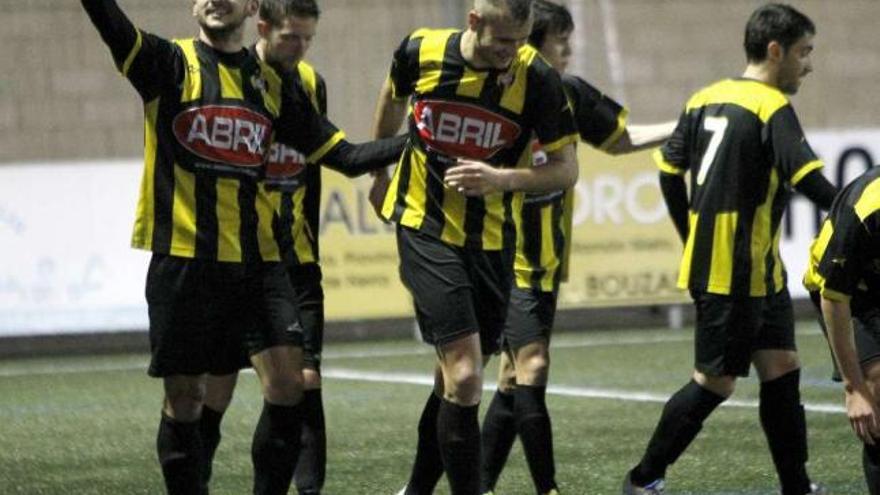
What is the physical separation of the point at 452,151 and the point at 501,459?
1515 millimetres

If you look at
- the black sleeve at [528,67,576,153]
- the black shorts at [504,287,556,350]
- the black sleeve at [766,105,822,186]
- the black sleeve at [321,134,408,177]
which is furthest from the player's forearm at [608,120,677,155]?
the black sleeve at [321,134,408,177]

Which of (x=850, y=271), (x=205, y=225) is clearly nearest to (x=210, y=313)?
(x=205, y=225)

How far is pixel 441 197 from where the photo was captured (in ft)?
20.7

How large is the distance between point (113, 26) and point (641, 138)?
8.13ft

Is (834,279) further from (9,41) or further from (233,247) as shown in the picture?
(9,41)

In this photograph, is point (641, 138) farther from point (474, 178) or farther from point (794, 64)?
point (474, 178)

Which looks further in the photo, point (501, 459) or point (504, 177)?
point (501, 459)

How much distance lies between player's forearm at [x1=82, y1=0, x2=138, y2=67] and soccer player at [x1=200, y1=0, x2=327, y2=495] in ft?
3.48

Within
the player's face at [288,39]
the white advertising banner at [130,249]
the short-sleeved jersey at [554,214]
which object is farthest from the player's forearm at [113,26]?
the white advertising banner at [130,249]

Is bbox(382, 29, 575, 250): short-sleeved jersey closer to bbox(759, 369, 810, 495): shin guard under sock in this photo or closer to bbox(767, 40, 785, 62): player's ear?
bbox(767, 40, 785, 62): player's ear

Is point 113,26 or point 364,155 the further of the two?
point 364,155

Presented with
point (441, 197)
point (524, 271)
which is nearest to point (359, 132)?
point (524, 271)

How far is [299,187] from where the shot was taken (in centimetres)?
717

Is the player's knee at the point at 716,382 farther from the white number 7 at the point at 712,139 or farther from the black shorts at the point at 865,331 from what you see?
the black shorts at the point at 865,331
